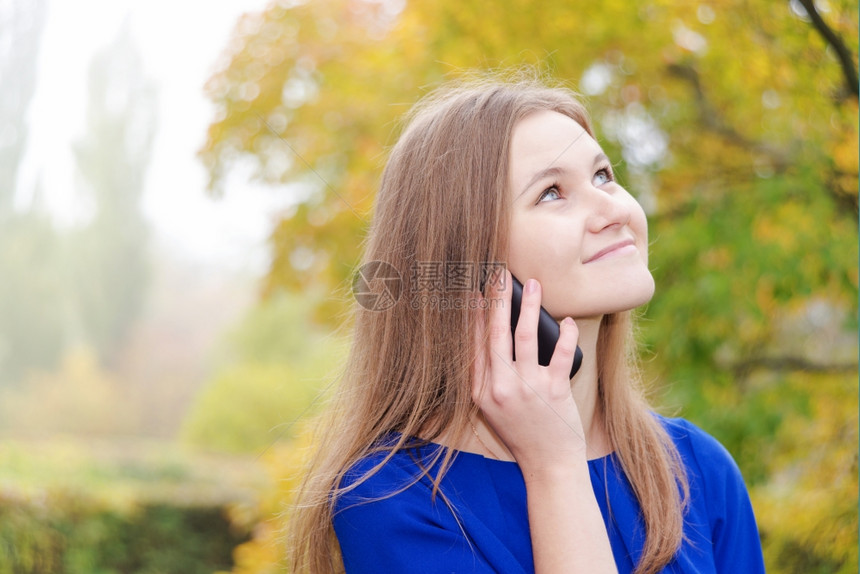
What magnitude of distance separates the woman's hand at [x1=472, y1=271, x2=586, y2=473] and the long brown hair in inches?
2.4

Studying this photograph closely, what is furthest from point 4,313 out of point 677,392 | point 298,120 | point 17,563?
point 677,392

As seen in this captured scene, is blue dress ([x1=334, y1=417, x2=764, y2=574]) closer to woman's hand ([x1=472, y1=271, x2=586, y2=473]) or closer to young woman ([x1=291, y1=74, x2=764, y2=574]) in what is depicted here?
young woman ([x1=291, y1=74, x2=764, y2=574])

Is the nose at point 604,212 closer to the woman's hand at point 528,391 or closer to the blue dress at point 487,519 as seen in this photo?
the woman's hand at point 528,391

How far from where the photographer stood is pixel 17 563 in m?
5.74

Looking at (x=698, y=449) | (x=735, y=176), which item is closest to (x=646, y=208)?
(x=735, y=176)

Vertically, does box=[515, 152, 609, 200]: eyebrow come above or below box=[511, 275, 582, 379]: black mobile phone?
above

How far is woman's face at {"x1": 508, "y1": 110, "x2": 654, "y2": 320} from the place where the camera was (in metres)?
1.48

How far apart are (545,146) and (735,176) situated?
8.92ft

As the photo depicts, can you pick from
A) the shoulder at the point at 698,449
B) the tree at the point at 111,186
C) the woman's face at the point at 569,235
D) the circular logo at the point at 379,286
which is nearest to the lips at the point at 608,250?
the woman's face at the point at 569,235

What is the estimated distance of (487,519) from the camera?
1460 millimetres

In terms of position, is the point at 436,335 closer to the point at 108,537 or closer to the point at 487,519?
the point at 487,519

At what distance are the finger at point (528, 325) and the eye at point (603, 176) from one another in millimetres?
285

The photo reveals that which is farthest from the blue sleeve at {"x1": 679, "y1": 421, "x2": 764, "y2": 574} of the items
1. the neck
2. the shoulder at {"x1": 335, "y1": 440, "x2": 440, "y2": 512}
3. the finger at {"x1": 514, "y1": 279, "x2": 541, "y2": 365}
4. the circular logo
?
the circular logo

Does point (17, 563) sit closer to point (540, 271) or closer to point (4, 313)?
point (540, 271)
